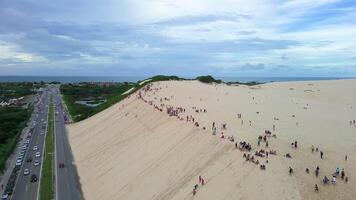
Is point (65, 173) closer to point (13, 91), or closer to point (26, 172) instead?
point (26, 172)

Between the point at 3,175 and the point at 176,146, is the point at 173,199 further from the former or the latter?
the point at 3,175

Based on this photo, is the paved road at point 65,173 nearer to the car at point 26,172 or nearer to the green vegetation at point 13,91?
the car at point 26,172

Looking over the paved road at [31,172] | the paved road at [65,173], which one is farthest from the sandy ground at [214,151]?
the paved road at [31,172]

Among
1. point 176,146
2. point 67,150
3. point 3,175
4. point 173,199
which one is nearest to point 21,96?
point 67,150

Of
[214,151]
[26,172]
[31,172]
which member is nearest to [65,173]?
[31,172]

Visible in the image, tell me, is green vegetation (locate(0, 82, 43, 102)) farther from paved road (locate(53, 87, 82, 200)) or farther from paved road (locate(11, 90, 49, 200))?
paved road (locate(53, 87, 82, 200))

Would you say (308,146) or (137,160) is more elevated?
(308,146)

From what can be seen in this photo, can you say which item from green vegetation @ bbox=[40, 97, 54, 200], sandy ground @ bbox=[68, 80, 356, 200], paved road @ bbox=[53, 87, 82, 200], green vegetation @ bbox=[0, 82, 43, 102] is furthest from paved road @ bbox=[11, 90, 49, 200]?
green vegetation @ bbox=[0, 82, 43, 102]
